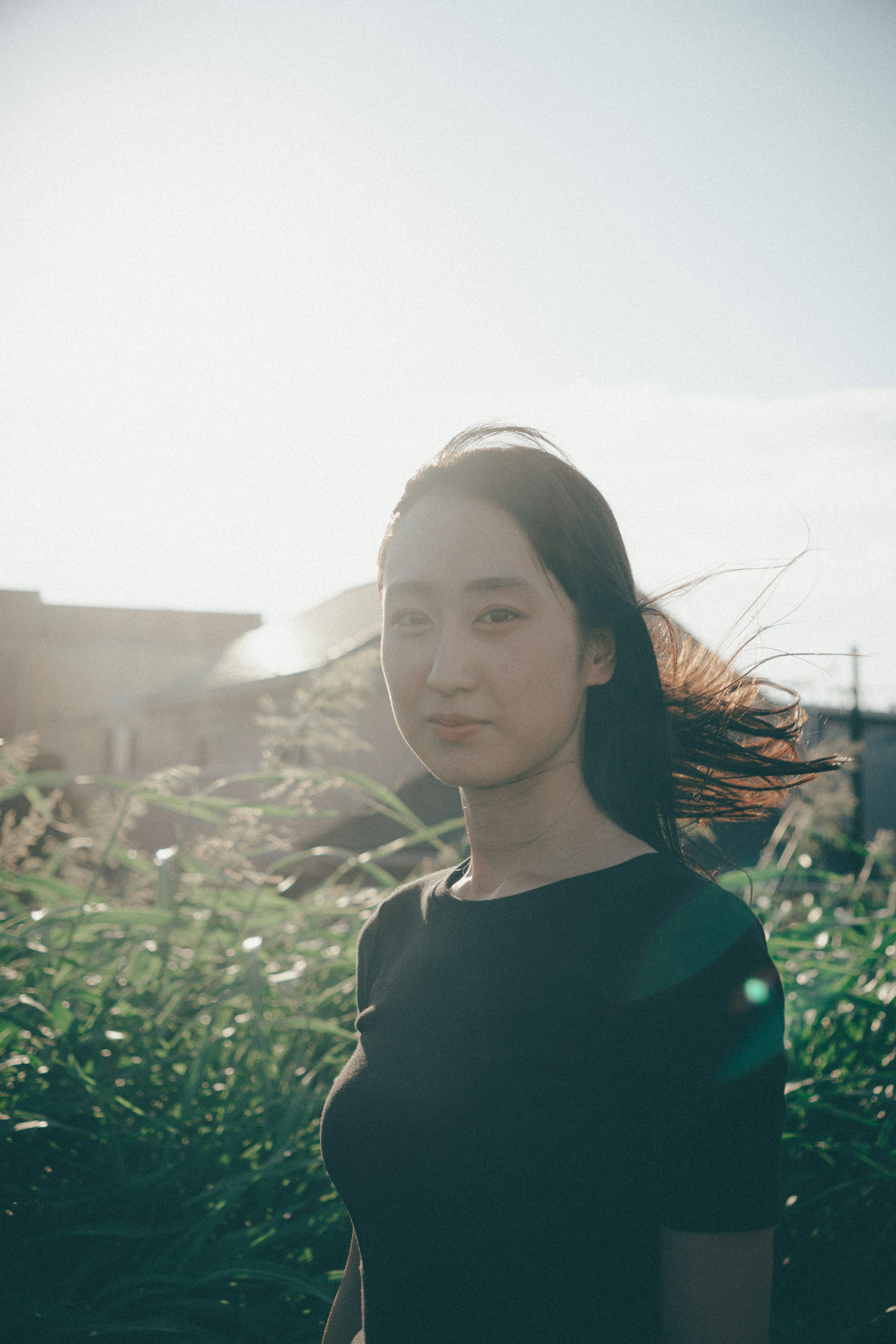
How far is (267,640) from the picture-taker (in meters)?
18.6

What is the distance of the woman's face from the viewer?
1.03m

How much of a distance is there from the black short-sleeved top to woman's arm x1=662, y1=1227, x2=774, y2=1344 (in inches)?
0.8

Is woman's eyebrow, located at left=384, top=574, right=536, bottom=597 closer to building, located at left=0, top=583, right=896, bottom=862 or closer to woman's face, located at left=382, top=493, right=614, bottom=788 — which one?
woman's face, located at left=382, top=493, right=614, bottom=788

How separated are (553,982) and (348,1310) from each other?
0.67 metres

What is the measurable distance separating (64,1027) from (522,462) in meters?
1.48

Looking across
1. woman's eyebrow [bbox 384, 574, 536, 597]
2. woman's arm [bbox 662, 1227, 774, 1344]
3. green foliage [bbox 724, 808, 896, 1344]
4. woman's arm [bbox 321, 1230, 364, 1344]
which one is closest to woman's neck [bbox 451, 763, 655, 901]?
woman's eyebrow [bbox 384, 574, 536, 597]

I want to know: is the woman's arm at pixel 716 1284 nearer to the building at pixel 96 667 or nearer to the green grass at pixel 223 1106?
the green grass at pixel 223 1106

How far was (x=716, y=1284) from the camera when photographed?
30.5 inches

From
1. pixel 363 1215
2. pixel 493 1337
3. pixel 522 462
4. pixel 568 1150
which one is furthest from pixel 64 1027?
pixel 522 462

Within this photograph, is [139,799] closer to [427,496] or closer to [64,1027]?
[64,1027]

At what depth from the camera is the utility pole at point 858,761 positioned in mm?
7949

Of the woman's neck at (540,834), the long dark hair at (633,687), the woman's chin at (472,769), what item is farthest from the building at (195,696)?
the woman's chin at (472,769)

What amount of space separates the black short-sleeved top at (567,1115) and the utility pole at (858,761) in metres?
5.64

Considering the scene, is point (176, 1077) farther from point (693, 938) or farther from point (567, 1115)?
point (693, 938)
